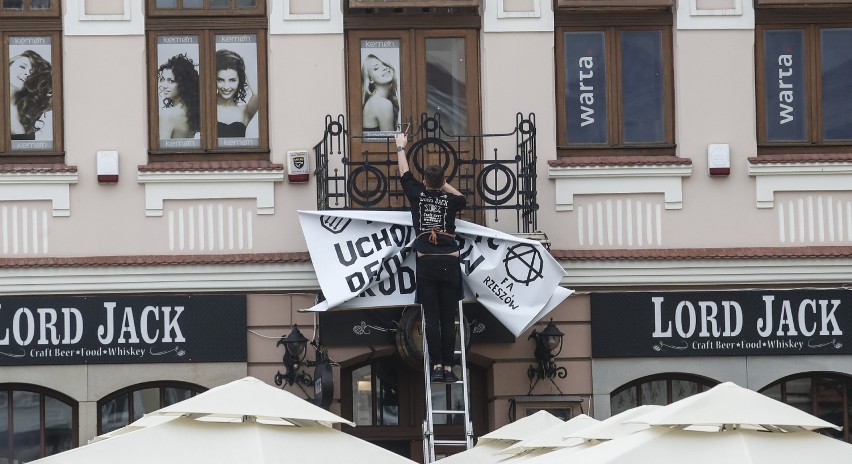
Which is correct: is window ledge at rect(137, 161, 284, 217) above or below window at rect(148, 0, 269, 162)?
below

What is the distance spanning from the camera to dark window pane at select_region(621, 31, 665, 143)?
19.6 metres

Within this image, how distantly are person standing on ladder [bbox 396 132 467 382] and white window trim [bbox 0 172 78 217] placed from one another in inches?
140

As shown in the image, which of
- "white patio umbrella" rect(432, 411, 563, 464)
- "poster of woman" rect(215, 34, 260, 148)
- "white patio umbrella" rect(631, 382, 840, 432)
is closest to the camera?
"white patio umbrella" rect(631, 382, 840, 432)

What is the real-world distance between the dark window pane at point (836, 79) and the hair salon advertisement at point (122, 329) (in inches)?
253

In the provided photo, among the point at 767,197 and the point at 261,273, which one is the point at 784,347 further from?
the point at 261,273

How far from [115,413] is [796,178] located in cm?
736

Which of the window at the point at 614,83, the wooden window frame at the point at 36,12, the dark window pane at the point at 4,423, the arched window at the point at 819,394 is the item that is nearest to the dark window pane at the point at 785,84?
the window at the point at 614,83

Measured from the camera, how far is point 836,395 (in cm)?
1972

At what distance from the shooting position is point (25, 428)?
1916cm

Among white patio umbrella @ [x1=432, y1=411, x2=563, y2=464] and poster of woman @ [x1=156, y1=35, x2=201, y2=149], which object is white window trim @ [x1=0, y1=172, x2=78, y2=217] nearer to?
poster of woman @ [x1=156, y1=35, x2=201, y2=149]

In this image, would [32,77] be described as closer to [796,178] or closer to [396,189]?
[396,189]

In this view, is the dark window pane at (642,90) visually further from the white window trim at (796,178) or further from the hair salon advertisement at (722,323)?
the hair salon advertisement at (722,323)

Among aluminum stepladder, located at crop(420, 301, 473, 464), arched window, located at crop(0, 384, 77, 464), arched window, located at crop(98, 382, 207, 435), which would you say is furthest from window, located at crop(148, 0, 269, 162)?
aluminum stepladder, located at crop(420, 301, 473, 464)

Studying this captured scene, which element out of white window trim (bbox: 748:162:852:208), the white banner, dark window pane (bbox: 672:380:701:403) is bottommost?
dark window pane (bbox: 672:380:701:403)
